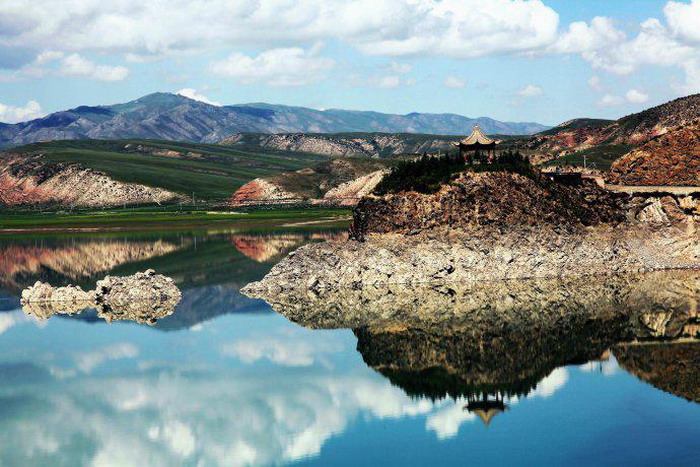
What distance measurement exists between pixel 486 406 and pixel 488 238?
4309cm

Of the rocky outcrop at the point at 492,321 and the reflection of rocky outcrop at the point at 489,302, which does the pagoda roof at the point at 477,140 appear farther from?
the rocky outcrop at the point at 492,321

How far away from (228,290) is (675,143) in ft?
205

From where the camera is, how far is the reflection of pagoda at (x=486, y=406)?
4697cm

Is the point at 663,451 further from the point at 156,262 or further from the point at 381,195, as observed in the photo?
the point at 156,262

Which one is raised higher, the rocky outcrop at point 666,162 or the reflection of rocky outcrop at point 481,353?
the rocky outcrop at point 666,162

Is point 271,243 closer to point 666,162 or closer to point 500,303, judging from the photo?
point 666,162

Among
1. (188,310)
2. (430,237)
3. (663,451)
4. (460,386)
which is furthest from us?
(430,237)

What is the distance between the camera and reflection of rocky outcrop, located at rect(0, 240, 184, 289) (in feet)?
349

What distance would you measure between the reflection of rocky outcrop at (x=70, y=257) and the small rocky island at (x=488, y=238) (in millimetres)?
30739

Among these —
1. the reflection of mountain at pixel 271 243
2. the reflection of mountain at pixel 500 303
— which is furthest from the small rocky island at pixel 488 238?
the reflection of mountain at pixel 271 243

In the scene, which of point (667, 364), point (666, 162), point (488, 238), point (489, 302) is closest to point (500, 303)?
point (489, 302)

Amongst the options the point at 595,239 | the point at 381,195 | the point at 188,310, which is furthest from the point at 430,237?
the point at 188,310

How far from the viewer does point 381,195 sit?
95375 millimetres

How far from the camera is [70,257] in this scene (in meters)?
124
